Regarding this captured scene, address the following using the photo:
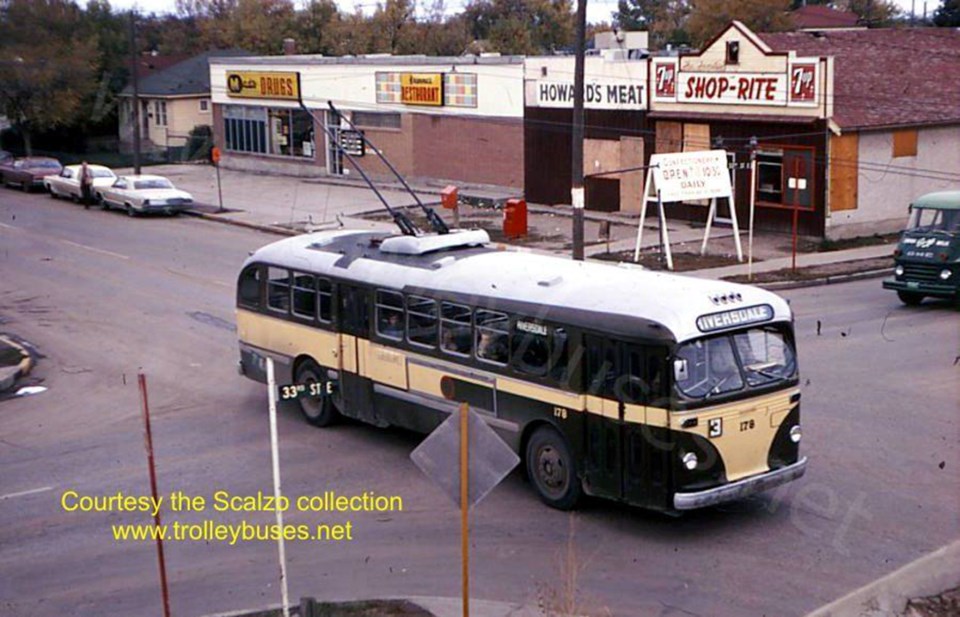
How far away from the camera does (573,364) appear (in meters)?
12.4

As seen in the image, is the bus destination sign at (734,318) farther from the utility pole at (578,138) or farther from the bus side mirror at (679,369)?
the utility pole at (578,138)

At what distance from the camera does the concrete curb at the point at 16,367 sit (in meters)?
19.2

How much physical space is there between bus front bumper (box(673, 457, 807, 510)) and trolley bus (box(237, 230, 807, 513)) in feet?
0.05

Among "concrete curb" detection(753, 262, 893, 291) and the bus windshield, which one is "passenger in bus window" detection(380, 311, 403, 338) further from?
"concrete curb" detection(753, 262, 893, 291)

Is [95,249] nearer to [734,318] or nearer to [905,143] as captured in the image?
[905,143]

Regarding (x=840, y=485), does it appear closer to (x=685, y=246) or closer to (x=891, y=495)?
(x=891, y=495)

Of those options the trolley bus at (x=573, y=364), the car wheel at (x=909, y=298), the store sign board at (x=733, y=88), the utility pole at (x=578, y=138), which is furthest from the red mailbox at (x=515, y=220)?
the trolley bus at (x=573, y=364)

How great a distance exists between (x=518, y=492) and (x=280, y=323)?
16.4ft

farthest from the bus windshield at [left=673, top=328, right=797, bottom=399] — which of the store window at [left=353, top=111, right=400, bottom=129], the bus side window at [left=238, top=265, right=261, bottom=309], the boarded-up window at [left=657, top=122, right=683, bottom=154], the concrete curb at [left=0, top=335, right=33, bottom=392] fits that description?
the store window at [left=353, top=111, right=400, bottom=129]

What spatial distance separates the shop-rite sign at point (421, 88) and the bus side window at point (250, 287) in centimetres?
3054

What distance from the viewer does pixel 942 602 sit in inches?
415

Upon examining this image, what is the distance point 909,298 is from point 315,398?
1290cm

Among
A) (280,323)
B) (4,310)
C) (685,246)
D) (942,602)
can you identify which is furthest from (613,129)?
(942,602)

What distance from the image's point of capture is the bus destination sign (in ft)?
38.8
